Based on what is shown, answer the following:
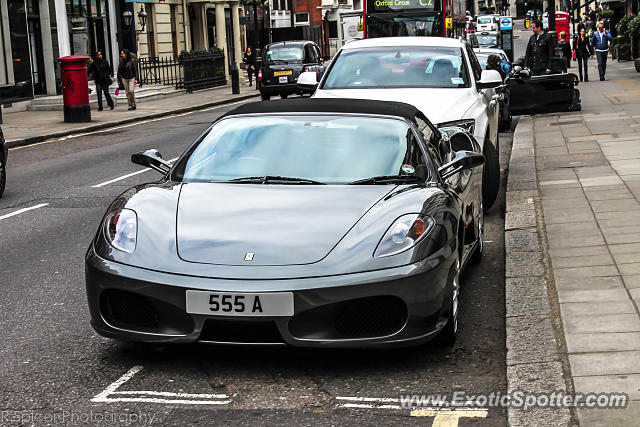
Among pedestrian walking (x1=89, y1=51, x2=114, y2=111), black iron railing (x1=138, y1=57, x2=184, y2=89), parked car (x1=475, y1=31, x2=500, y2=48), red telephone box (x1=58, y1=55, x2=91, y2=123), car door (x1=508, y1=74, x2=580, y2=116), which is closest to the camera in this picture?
car door (x1=508, y1=74, x2=580, y2=116)

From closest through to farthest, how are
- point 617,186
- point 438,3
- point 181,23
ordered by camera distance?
point 617,186
point 438,3
point 181,23

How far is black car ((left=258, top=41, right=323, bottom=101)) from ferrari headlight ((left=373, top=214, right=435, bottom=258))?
87.4 feet

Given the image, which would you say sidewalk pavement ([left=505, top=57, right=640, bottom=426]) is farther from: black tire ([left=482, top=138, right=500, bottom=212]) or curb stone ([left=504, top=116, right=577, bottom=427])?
black tire ([left=482, top=138, right=500, bottom=212])

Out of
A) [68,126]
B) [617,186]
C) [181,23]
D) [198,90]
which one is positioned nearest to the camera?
[617,186]

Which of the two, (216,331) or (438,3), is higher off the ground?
(438,3)

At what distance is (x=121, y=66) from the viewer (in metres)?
30.3

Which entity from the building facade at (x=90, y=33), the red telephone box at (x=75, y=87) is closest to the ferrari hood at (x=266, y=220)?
the red telephone box at (x=75, y=87)

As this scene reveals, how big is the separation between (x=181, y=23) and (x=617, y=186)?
4017 centimetres

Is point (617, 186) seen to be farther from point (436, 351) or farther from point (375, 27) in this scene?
point (375, 27)

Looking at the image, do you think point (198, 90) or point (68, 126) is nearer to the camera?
point (68, 126)

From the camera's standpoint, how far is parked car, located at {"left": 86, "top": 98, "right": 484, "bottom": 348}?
4.91 meters

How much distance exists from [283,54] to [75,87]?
10.1 meters

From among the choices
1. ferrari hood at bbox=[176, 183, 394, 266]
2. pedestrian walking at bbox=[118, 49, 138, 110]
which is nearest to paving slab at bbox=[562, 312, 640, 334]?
ferrari hood at bbox=[176, 183, 394, 266]

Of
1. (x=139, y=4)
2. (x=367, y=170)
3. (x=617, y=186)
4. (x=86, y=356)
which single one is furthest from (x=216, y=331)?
(x=139, y=4)
